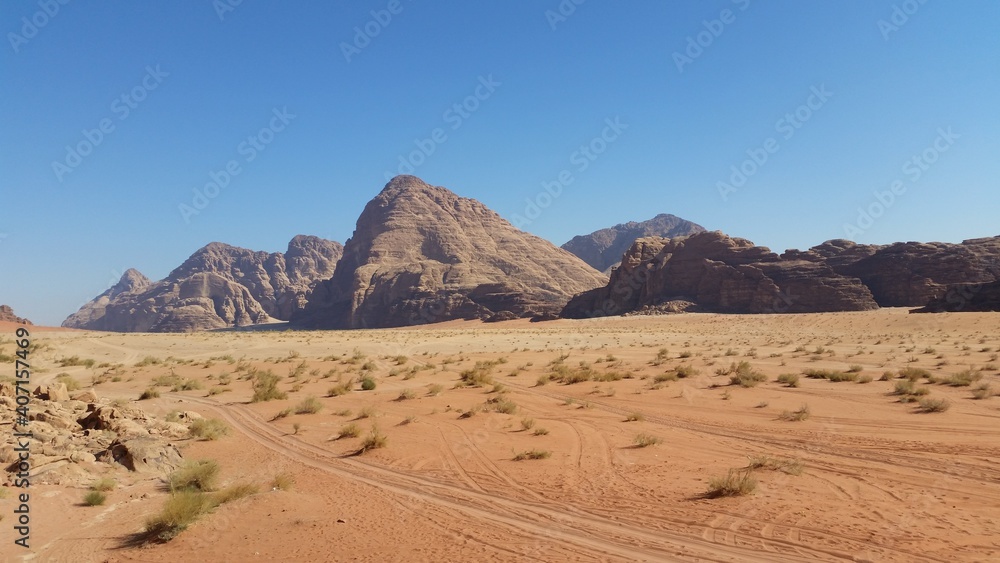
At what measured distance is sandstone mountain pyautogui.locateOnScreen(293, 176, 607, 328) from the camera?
98.2m

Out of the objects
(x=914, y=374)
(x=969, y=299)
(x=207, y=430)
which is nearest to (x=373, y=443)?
(x=207, y=430)

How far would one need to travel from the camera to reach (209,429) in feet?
37.6

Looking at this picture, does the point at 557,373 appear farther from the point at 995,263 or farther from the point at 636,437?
the point at 995,263

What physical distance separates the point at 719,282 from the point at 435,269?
63089 millimetres

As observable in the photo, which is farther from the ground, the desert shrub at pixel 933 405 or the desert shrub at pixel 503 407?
the desert shrub at pixel 503 407

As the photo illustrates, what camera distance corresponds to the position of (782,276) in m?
73.9

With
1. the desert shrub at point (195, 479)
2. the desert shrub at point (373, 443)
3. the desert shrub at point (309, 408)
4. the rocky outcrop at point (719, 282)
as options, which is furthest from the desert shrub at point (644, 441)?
the rocky outcrop at point (719, 282)

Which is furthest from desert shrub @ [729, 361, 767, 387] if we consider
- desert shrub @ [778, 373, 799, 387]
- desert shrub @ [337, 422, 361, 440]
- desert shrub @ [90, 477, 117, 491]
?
desert shrub @ [90, 477, 117, 491]

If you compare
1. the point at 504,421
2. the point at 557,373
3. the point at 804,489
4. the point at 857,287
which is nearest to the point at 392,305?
the point at 857,287

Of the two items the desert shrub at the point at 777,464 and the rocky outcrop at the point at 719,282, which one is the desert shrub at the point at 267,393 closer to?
the desert shrub at the point at 777,464

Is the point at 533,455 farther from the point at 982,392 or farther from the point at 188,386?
the point at 188,386

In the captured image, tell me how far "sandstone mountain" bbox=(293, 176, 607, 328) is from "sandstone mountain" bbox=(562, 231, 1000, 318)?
641 inches

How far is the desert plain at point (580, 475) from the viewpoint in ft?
19.0

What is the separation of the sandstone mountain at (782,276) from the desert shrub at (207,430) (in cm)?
6942
